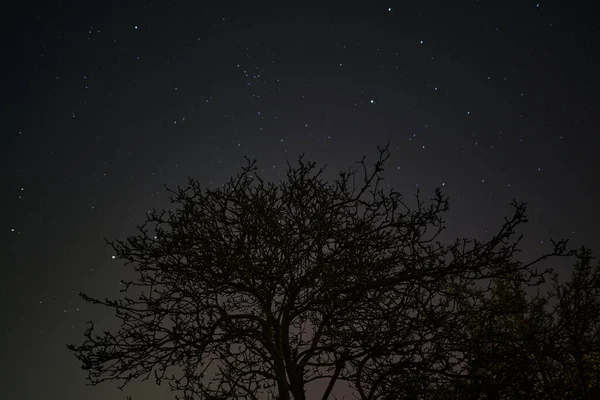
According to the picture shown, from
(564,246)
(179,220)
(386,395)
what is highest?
(179,220)

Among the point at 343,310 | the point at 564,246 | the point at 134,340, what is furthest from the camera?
the point at 134,340

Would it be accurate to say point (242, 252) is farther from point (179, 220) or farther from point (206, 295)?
Result: point (179, 220)

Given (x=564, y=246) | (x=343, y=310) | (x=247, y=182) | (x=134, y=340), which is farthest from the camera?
(x=247, y=182)

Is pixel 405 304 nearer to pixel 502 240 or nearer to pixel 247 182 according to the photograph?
pixel 502 240

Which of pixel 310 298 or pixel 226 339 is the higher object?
pixel 310 298

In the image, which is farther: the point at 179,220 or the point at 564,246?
the point at 179,220

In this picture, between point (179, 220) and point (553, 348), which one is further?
point (179, 220)

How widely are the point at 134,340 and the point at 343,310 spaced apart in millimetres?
2813

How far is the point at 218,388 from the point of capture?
6.03m

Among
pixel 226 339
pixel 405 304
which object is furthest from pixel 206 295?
pixel 405 304

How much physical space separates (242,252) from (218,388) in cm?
210

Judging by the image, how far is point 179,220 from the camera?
6.14 meters

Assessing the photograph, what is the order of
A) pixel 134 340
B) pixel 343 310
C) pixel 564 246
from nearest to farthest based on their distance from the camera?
pixel 564 246 → pixel 343 310 → pixel 134 340

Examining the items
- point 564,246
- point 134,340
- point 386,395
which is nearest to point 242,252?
point 134,340
